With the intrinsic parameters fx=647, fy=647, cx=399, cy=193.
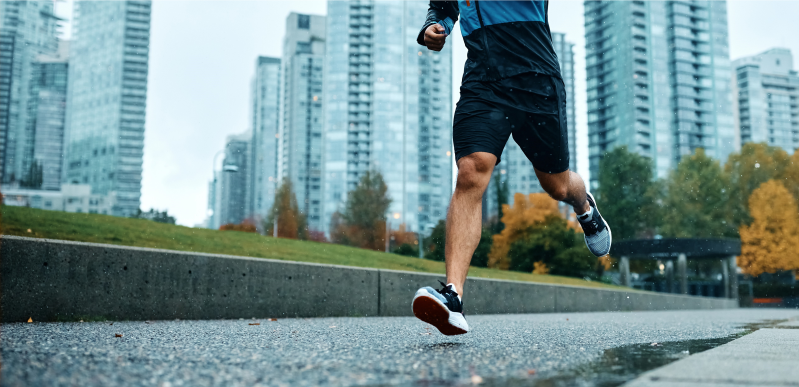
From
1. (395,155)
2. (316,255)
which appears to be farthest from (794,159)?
(395,155)

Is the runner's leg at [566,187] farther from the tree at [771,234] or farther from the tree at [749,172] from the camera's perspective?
the tree at [749,172]

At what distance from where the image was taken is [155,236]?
697 cm

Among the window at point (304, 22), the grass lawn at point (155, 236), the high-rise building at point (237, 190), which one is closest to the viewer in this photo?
the grass lawn at point (155, 236)

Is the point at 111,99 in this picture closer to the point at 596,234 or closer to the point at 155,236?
the point at 155,236

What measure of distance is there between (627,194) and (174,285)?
1812 inches

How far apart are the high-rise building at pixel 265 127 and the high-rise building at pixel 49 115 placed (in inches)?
1690

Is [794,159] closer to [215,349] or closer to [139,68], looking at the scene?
[215,349]

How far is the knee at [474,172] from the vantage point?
294cm

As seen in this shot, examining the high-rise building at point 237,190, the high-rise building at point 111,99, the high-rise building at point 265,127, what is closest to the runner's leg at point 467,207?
the high-rise building at point 265,127

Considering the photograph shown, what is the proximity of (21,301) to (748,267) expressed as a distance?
130ft

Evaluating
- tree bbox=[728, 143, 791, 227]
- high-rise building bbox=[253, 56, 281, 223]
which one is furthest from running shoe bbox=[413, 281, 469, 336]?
high-rise building bbox=[253, 56, 281, 223]

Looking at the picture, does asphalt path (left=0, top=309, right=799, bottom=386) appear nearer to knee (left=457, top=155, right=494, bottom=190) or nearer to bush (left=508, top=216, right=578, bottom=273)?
knee (left=457, top=155, right=494, bottom=190)

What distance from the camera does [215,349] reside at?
2.28 metres

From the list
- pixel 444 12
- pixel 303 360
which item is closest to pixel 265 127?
pixel 444 12
